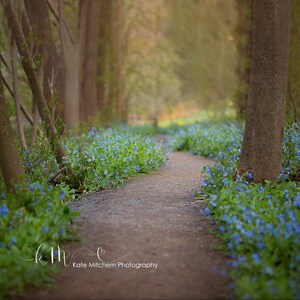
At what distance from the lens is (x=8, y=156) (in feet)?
17.1

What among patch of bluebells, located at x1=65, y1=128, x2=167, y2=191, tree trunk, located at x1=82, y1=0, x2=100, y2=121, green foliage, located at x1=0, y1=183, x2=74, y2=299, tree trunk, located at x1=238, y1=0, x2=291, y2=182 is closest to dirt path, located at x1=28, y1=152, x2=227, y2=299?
green foliage, located at x1=0, y1=183, x2=74, y2=299

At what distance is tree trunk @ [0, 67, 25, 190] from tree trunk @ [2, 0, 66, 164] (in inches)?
61.7

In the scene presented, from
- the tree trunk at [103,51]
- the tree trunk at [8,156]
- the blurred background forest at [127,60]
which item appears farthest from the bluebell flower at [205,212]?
the tree trunk at [103,51]

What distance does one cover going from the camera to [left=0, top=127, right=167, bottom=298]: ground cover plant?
403 centimetres

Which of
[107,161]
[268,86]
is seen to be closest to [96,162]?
[107,161]

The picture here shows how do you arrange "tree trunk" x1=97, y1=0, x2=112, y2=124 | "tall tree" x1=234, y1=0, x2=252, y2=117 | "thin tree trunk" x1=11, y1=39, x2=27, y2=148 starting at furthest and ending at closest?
"tree trunk" x1=97, y1=0, x2=112, y2=124 → "tall tree" x1=234, y1=0, x2=252, y2=117 → "thin tree trunk" x1=11, y1=39, x2=27, y2=148

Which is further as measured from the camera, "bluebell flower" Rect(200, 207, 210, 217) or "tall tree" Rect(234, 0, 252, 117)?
"tall tree" Rect(234, 0, 252, 117)

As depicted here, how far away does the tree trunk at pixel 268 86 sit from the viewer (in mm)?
6320

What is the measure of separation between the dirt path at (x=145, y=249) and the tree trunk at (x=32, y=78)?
96cm

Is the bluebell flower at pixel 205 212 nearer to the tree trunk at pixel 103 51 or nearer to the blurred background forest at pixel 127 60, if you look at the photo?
the blurred background forest at pixel 127 60

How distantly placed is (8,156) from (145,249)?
6.03 feet

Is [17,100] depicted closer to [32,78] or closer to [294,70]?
[32,78]

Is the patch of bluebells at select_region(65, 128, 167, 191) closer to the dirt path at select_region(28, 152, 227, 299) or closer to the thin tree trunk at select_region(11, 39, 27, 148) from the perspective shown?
the dirt path at select_region(28, 152, 227, 299)

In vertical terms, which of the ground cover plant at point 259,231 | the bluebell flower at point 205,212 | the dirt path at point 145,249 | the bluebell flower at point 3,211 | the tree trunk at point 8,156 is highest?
the tree trunk at point 8,156
